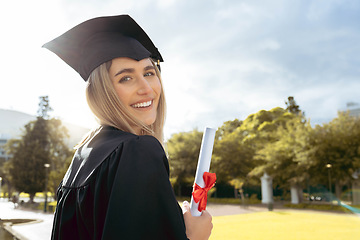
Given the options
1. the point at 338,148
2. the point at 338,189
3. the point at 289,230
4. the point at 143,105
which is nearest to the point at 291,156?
the point at 338,148

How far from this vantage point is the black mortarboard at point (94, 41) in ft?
4.76

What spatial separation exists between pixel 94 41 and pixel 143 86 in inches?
13.6

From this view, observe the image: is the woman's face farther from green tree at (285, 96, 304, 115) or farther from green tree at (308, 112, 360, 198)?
green tree at (285, 96, 304, 115)

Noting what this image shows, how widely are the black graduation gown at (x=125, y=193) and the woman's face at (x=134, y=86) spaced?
27 cm

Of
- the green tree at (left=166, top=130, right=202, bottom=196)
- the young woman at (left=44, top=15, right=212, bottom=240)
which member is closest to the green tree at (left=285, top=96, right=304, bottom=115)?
the green tree at (left=166, top=130, right=202, bottom=196)

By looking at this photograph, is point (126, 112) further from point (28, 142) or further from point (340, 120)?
point (28, 142)

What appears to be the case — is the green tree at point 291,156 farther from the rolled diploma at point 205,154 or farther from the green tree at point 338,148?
the rolled diploma at point 205,154

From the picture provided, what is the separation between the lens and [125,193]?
969 mm

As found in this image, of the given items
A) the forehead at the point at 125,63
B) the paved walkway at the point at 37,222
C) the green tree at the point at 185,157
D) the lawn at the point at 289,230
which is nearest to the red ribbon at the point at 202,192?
the forehead at the point at 125,63

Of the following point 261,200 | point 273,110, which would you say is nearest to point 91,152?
point 261,200

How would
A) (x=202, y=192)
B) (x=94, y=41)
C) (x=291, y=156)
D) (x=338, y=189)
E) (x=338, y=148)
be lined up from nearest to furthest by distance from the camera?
(x=202, y=192)
(x=94, y=41)
(x=338, y=148)
(x=338, y=189)
(x=291, y=156)

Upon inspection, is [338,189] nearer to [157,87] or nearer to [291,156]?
[291,156]

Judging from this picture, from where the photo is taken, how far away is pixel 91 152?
1155mm

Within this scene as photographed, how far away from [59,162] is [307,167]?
27.4 metres
